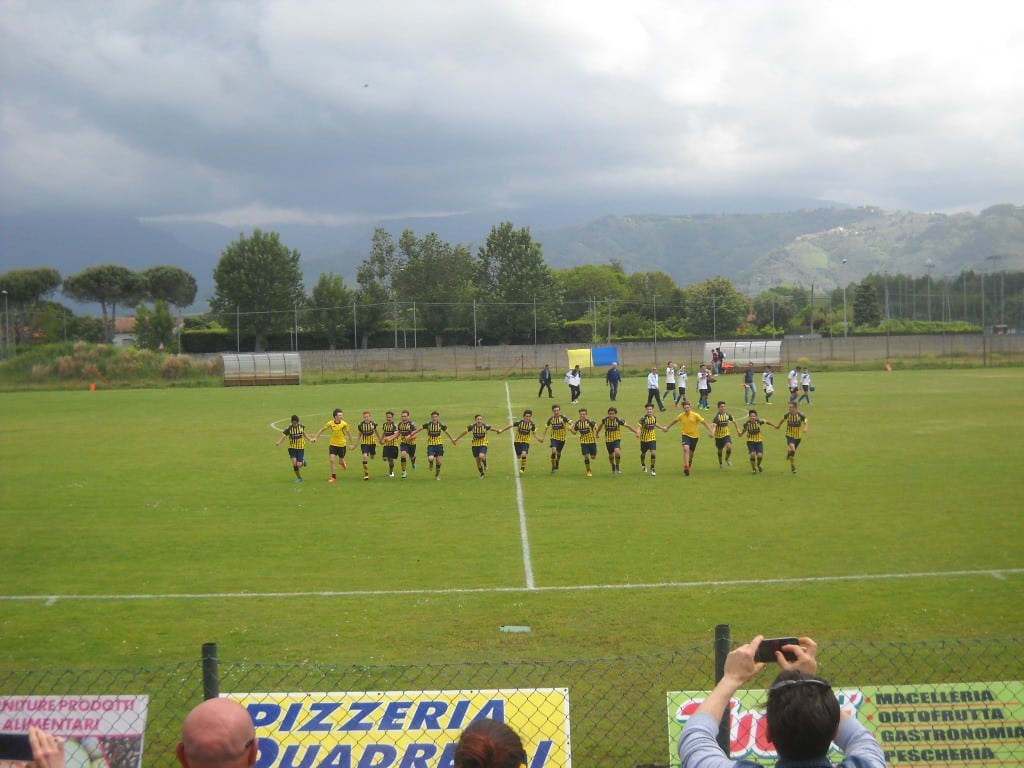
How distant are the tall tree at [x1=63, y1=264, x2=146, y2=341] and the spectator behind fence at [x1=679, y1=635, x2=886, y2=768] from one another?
151177 mm

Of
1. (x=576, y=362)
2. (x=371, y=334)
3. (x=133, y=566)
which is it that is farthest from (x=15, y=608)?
(x=371, y=334)

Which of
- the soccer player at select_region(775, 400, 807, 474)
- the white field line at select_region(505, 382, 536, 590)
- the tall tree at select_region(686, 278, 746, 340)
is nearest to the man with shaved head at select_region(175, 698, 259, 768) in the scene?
the white field line at select_region(505, 382, 536, 590)

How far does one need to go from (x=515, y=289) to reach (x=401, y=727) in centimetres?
10357

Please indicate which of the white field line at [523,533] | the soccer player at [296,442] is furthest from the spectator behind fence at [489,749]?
the soccer player at [296,442]

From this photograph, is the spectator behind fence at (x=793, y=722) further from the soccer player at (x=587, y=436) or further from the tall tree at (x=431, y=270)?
the tall tree at (x=431, y=270)

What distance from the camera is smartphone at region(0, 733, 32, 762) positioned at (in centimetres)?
362

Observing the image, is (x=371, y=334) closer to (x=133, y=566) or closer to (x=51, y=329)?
(x=51, y=329)

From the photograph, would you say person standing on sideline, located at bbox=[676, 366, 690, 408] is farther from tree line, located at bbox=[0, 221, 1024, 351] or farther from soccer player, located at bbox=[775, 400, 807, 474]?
tree line, located at bbox=[0, 221, 1024, 351]

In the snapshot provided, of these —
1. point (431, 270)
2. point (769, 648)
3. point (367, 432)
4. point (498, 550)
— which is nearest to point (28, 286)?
point (431, 270)

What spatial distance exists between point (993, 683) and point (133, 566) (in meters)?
14.0

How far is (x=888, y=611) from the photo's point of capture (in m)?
13.0

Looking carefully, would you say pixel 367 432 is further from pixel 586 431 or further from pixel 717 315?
pixel 717 315

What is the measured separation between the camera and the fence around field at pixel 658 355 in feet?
253

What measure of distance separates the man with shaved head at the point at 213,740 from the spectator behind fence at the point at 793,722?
167cm
